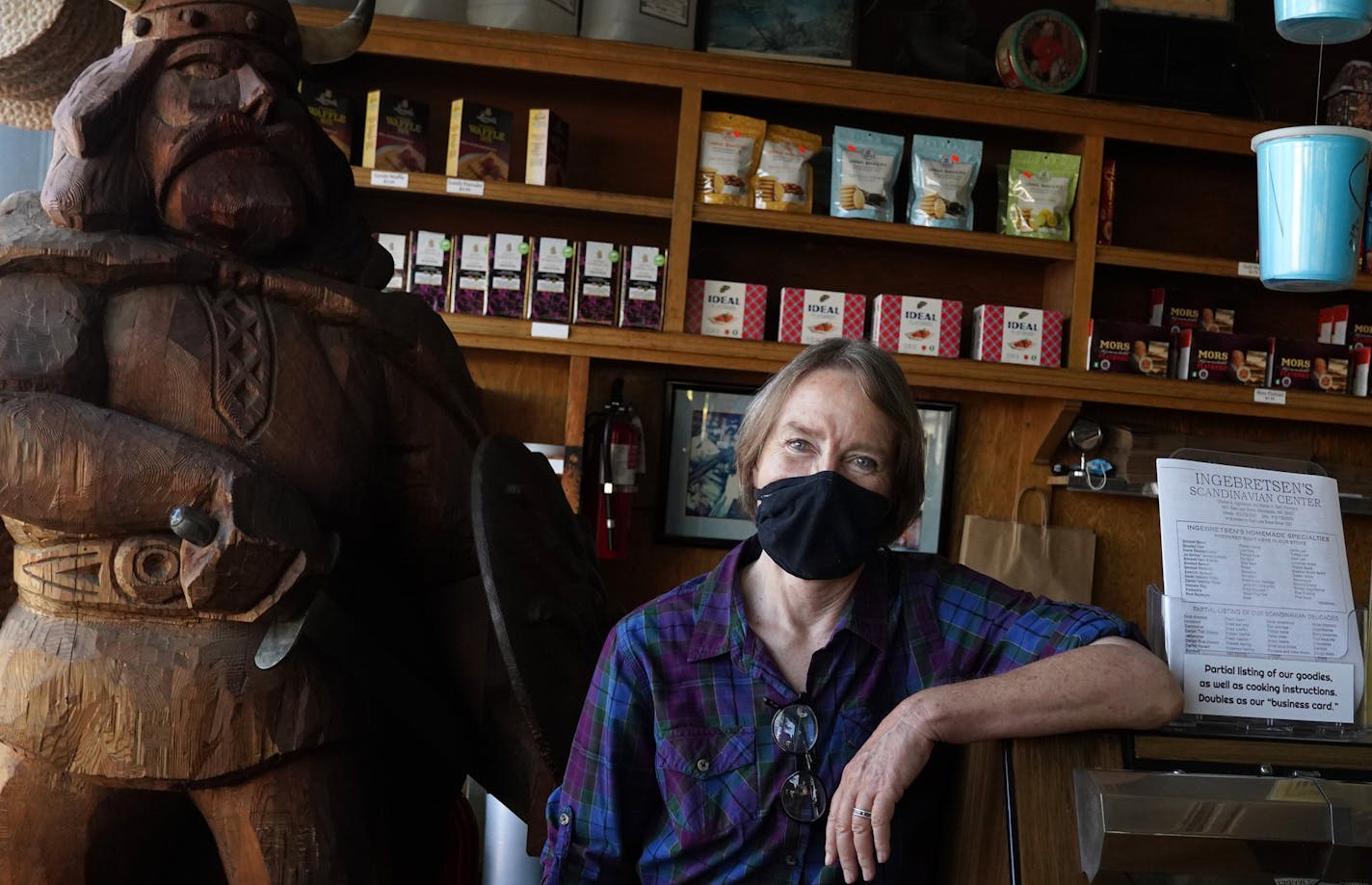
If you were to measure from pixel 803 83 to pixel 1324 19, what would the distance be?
212 centimetres

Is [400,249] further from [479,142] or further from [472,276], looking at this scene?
[479,142]

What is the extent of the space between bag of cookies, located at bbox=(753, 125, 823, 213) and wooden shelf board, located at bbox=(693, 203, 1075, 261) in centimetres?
5

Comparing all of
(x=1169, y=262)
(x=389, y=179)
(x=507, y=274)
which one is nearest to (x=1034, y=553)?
(x=1169, y=262)

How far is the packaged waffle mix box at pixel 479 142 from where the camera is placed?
10.3 ft

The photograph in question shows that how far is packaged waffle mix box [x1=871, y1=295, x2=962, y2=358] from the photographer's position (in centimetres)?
328

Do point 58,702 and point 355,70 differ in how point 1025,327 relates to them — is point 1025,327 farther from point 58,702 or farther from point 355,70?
point 58,702

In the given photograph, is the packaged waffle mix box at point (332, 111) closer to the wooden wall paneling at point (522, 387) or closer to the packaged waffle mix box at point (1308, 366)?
the wooden wall paneling at point (522, 387)

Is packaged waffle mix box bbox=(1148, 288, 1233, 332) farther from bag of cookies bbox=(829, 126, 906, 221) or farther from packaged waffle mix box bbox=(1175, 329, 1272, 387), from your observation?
bag of cookies bbox=(829, 126, 906, 221)

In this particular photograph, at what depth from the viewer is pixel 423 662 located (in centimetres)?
157

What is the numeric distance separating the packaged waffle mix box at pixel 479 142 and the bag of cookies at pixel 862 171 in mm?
853

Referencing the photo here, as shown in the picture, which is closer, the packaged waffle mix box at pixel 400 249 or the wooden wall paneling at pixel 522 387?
the packaged waffle mix box at pixel 400 249

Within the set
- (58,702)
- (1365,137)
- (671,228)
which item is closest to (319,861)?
(58,702)

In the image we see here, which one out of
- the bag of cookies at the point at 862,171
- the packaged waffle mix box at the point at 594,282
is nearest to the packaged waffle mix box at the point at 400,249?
the packaged waffle mix box at the point at 594,282

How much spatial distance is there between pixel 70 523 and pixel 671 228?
2102 millimetres
